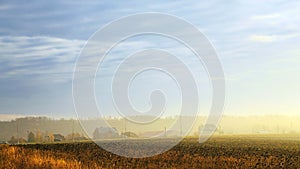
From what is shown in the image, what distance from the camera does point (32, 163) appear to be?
16.9m

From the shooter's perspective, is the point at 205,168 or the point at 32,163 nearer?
the point at 32,163

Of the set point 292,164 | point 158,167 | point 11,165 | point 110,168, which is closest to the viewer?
point 11,165

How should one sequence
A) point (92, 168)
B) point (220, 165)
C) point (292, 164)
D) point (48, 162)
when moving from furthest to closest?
point (292, 164) < point (220, 165) < point (92, 168) < point (48, 162)

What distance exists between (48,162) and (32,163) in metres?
0.65

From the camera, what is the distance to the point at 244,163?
27688 millimetres

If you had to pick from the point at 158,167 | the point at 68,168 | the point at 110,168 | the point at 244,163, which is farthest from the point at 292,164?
the point at 68,168

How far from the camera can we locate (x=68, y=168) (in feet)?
54.9

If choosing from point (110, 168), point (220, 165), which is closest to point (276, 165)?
point (220, 165)

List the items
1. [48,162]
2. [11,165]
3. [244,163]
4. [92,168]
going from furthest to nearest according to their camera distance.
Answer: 1. [244,163]
2. [92,168]
3. [48,162]
4. [11,165]

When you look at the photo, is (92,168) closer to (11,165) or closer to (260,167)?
(11,165)

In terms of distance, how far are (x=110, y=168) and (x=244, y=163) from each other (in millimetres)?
10909

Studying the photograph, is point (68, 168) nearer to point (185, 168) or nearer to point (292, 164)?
point (185, 168)

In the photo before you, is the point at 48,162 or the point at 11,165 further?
the point at 48,162

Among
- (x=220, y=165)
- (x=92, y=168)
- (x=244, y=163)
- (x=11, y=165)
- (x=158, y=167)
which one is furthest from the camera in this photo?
(x=244, y=163)
